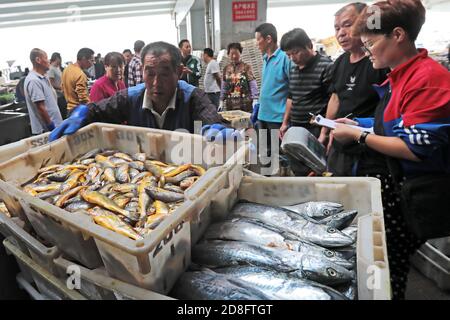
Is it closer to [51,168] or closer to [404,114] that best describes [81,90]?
[51,168]

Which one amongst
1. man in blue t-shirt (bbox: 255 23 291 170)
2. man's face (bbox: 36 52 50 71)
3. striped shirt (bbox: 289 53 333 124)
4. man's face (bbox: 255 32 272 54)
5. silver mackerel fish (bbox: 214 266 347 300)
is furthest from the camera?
man's face (bbox: 36 52 50 71)

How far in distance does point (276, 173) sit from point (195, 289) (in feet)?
7.56

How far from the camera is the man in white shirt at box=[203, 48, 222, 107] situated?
23.8 ft

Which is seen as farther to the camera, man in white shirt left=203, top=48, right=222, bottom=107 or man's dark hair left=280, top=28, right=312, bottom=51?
man in white shirt left=203, top=48, right=222, bottom=107

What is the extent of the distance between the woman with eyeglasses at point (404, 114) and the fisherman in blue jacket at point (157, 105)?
3.31 ft

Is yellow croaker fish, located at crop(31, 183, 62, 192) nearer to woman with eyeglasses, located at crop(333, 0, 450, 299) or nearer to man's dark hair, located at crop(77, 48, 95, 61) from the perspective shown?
woman with eyeglasses, located at crop(333, 0, 450, 299)

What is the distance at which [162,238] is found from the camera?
3.33 feet

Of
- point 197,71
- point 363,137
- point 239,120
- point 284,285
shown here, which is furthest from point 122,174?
point 197,71

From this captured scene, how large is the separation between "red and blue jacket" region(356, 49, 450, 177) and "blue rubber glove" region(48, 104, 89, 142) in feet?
7.20

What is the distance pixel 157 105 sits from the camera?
257cm

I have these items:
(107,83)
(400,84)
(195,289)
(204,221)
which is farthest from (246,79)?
(195,289)

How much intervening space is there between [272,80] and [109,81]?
2.42 m

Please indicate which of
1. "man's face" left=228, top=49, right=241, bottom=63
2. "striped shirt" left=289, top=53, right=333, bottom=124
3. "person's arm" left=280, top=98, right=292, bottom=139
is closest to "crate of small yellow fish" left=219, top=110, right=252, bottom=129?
"person's arm" left=280, top=98, right=292, bottom=139
